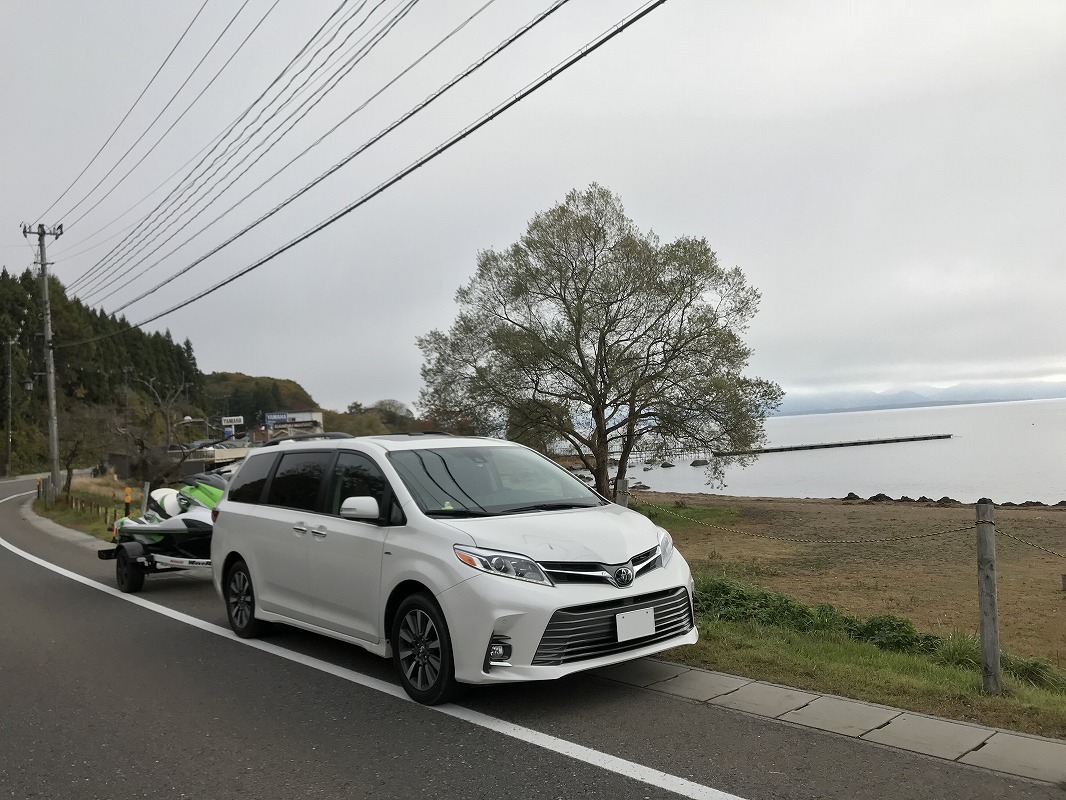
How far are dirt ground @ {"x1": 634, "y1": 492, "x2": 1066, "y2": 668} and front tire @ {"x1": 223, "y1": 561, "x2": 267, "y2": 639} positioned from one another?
5.39 m

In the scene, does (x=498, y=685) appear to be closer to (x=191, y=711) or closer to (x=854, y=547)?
(x=191, y=711)

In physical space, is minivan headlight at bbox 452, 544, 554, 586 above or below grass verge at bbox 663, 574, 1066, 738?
above

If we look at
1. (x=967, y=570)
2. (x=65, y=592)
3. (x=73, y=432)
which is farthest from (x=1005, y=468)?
(x=65, y=592)

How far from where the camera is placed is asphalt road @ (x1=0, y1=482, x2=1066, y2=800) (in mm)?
3930

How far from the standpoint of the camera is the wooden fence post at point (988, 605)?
514 cm

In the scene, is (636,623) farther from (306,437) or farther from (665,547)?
(306,437)

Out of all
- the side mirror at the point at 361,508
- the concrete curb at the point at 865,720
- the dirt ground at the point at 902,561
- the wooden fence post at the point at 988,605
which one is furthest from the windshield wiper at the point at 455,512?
the dirt ground at the point at 902,561

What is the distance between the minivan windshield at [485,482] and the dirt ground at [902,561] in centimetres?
Answer: 275

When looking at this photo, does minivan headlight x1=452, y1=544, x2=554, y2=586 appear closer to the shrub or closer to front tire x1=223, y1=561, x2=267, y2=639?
front tire x1=223, y1=561, x2=267, y2=639

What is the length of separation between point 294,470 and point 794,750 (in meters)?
4.60

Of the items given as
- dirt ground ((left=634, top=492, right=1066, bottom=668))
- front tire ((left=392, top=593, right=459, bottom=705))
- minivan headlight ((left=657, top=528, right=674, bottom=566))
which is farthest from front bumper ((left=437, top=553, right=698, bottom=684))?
dirt ground ((left=634, top=492, right=1066, bottom=668))

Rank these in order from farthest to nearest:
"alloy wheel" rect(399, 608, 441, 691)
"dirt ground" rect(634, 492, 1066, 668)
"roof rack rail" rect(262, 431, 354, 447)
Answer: "dirt ground" rect(634, 492, 1066, 668) < "roof rack rail" rect(262, 431, 354, 447) < "alloy wheel" rect(399, 608, 441, 691)

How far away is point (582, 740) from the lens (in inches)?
178

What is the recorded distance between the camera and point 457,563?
505cm
